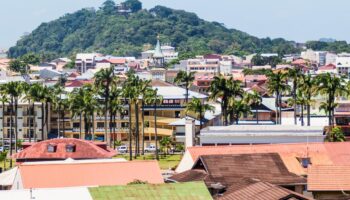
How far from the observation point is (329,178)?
47844 millimetres

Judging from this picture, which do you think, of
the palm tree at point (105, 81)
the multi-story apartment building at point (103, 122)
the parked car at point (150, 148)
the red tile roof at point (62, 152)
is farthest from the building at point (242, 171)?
the multi-story apartment building at point (103, 122)

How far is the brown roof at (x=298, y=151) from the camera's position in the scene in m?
65.0

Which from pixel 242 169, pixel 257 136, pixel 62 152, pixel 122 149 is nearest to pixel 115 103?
pixel 122 149

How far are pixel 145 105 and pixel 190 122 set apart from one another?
28.0 m

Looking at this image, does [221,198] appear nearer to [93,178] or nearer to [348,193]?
[348,193]

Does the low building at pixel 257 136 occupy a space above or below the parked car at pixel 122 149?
above

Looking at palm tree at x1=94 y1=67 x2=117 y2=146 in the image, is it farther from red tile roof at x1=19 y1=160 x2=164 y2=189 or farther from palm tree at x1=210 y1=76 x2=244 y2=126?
red tile roof at x1=19 y1=160 x2=164 y2=189

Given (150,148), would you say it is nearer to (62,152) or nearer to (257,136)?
(257,136)

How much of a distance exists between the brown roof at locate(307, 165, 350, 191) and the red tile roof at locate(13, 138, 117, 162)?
1075 inches

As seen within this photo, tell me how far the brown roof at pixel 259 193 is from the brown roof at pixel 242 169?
8665 millimetres

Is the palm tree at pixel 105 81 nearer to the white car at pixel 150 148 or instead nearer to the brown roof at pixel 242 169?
the white car at pixel 150 148

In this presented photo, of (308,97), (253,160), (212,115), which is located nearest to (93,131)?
(212,115)

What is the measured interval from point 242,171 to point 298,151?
1202 cm

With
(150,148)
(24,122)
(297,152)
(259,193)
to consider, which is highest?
(259,193)
